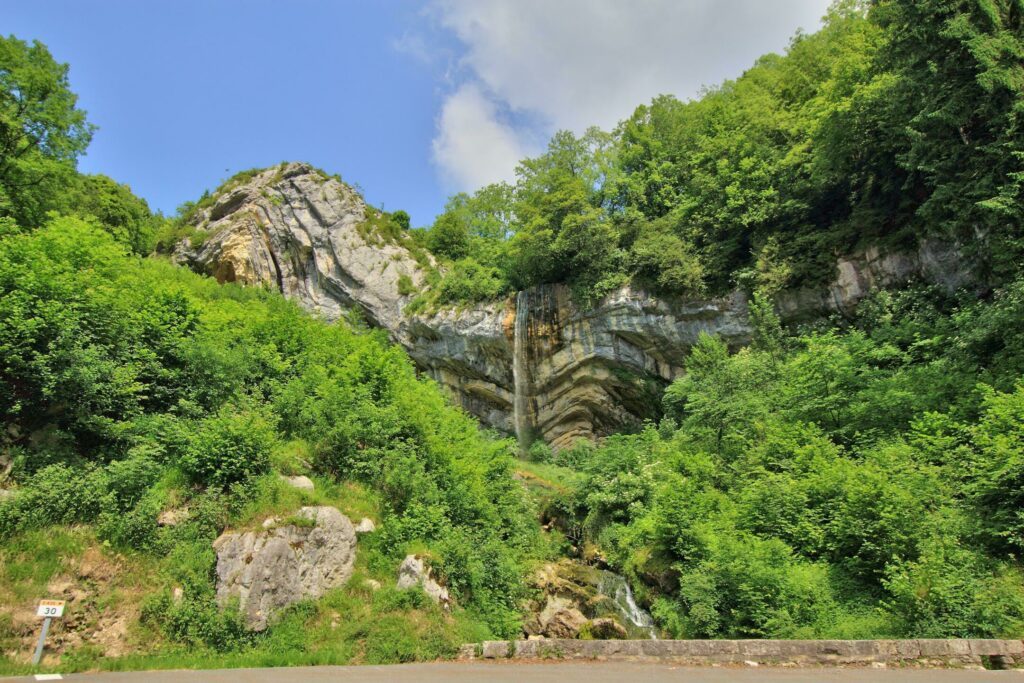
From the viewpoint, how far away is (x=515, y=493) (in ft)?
51.4

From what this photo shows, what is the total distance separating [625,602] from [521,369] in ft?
47.6

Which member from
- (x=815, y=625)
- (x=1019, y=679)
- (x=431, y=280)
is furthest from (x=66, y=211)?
(x=1019, y=679)

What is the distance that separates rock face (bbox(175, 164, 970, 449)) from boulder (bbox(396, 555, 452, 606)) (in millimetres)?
15024

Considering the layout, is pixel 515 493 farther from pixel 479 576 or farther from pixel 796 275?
pixel 796 275

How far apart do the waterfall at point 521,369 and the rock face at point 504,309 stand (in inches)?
2.1

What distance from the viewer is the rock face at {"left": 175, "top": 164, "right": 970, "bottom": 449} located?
21.2m

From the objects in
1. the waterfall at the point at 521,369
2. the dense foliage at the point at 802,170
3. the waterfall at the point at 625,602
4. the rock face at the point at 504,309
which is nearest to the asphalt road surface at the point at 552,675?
the waterfall at the point at 625,602

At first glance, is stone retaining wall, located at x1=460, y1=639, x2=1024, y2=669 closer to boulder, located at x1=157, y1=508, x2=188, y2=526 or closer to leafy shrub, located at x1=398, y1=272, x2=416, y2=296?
Result: boulder, located at x1=157, y1=508, x2=188, y2=526

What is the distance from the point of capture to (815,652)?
702 cm

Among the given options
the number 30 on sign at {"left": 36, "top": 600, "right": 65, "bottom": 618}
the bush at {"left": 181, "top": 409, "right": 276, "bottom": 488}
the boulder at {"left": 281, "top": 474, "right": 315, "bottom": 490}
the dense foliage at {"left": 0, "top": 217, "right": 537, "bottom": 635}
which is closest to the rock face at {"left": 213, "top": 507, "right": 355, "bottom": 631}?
the dense foliage at {"left": 0, "top": 217, "right": 537, "bottom": 635}

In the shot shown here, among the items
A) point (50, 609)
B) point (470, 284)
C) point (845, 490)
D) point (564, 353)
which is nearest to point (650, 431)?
point (564, 353)

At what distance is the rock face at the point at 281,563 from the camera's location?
9664 millimetres

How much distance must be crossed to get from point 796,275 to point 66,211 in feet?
93.4

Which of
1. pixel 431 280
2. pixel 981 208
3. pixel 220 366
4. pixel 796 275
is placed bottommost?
pixel 220 366
